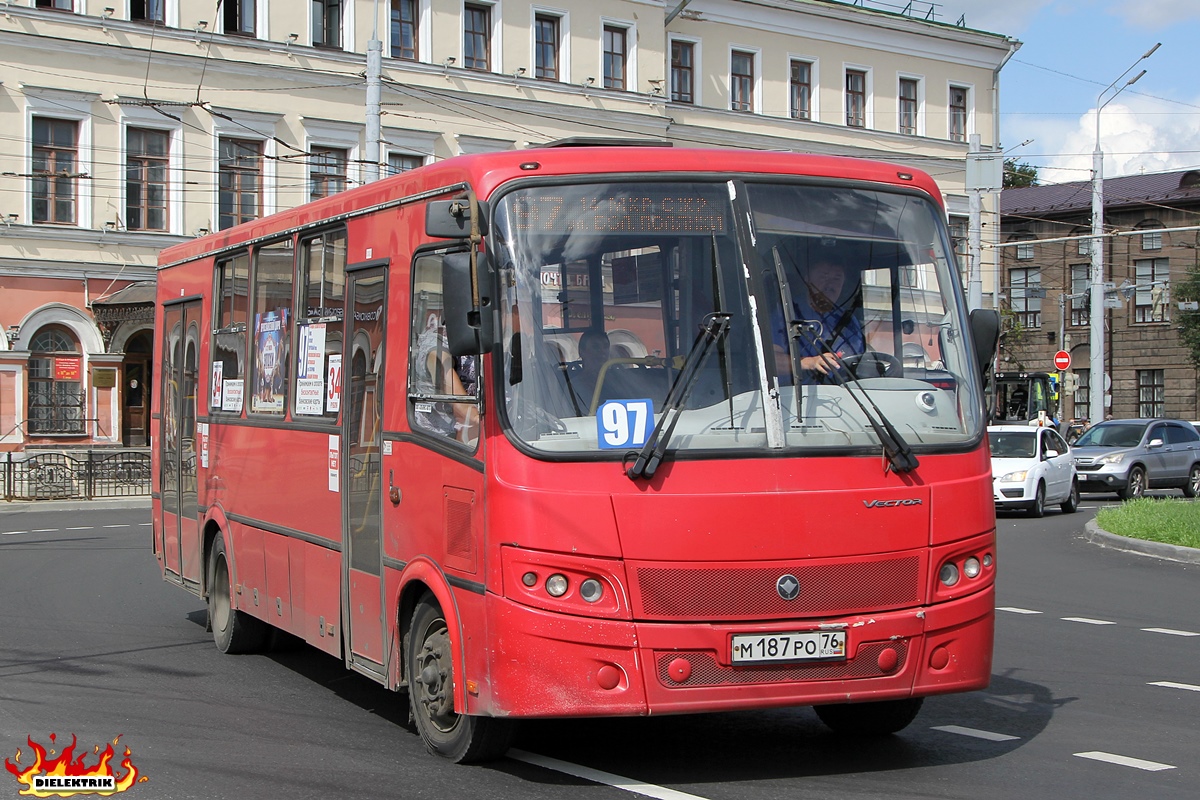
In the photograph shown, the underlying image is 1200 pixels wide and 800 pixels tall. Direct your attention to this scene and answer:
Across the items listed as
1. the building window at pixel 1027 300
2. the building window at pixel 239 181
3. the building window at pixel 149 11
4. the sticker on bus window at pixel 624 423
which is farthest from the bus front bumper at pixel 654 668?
the building window at pixel 1027 300

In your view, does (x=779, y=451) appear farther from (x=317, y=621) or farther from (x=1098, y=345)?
(x=1098, y=345)

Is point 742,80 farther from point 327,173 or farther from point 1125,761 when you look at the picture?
point 1125,761

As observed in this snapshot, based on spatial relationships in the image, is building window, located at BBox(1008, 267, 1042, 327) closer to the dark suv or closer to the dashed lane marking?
the dark suv

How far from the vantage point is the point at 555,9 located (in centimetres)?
4316

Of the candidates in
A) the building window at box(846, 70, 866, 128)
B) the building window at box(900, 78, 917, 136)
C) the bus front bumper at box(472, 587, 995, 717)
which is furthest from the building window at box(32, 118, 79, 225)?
the bus front bumper at box(472, 587, 995, 717)

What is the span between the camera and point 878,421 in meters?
6.82

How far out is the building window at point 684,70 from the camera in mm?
47125

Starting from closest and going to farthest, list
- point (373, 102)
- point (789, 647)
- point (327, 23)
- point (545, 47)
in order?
point (789, 647) → point (373, 102) → point (327, 23) → point (545, 47)

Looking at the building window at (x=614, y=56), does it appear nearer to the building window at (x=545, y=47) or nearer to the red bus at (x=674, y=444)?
the building window at (x=545, y=47)

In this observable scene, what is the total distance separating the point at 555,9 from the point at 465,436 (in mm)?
37903

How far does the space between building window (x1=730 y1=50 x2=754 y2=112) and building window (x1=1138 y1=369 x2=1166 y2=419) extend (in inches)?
1347

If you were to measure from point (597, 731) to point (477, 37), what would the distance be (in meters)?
36.2

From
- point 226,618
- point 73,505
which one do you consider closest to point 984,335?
point 226,618

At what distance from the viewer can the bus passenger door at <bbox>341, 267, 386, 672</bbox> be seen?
8.01m
